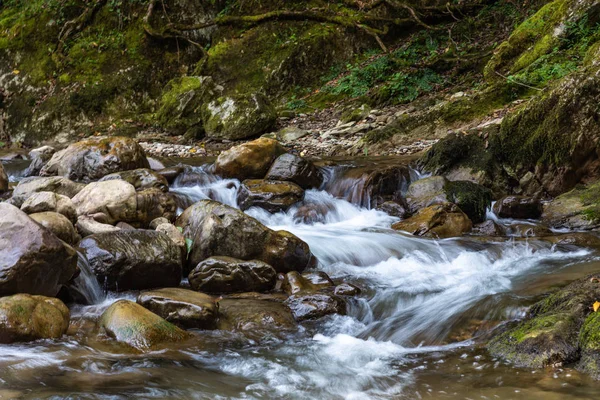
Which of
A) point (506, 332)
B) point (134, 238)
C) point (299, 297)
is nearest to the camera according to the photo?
point (506, 332)

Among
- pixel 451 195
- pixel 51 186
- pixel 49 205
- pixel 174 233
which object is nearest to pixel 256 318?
pixel 174 233

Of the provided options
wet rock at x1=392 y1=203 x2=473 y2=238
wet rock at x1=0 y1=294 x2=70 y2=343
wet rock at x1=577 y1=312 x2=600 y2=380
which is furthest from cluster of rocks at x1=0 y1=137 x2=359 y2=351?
wet rock at x1=577 y1=312 x2=600 y2=380

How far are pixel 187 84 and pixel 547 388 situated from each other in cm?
1337

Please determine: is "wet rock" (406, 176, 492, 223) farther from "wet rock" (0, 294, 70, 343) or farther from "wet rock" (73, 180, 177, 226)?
"wet rock" (0, 294, 70, 343)

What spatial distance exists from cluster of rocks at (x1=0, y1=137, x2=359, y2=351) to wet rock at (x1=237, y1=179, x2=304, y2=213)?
25mm

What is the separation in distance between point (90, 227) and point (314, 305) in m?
2.75

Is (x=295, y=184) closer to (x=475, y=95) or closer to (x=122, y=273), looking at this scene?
(x=122, y=273)

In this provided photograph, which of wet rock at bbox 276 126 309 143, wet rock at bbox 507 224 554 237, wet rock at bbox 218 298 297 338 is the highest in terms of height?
wet rock at bbox 276 126 309 143

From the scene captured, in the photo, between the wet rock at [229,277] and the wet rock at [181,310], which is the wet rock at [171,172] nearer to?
the wet rock at [229,277]

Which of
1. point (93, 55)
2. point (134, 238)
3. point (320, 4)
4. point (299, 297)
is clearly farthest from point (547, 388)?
point (93, 55)

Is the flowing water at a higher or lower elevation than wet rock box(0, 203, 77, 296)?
lower

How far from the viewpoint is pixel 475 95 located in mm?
10672

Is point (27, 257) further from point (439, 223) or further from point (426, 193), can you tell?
point (426, 193)

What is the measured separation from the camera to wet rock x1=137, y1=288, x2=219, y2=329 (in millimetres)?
4332
